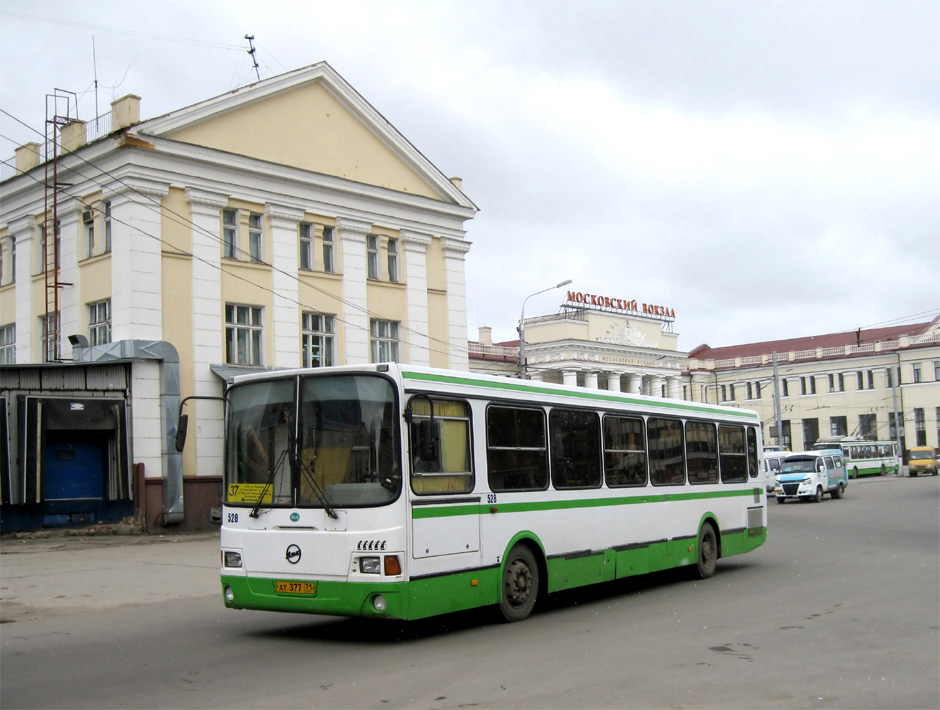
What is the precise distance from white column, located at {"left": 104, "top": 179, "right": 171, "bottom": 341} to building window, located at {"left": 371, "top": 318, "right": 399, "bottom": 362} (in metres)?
8.22

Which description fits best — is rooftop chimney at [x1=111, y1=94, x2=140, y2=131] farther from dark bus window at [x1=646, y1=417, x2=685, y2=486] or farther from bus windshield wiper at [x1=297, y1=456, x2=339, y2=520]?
bus windshield wiper at [x1=297, y1=456, x2=339, y2=520]

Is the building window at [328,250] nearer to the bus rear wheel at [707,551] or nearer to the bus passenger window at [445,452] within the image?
the bus rear wheel at [707,551]

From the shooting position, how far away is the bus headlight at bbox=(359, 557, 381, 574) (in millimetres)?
9750

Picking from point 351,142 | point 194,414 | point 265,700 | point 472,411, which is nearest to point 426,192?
point 351,142

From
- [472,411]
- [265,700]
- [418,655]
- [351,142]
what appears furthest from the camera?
[351,142]

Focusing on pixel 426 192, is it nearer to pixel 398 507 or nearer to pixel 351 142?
pixel 351 142

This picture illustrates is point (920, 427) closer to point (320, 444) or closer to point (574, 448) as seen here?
point (574, 448)

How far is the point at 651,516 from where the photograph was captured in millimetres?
14445

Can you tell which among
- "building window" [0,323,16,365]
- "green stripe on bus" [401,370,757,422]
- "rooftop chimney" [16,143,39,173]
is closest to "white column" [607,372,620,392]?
"building window" [0,323,16,365]

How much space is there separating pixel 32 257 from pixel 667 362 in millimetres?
53586

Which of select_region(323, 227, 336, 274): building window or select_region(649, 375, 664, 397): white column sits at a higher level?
select_region(323, 227, 336, 274): building window

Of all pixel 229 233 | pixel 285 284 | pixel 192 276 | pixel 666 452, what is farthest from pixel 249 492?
pixel 285 284

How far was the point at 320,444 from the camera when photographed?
10.2 metres

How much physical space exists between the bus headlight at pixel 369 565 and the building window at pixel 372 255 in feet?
86.9
